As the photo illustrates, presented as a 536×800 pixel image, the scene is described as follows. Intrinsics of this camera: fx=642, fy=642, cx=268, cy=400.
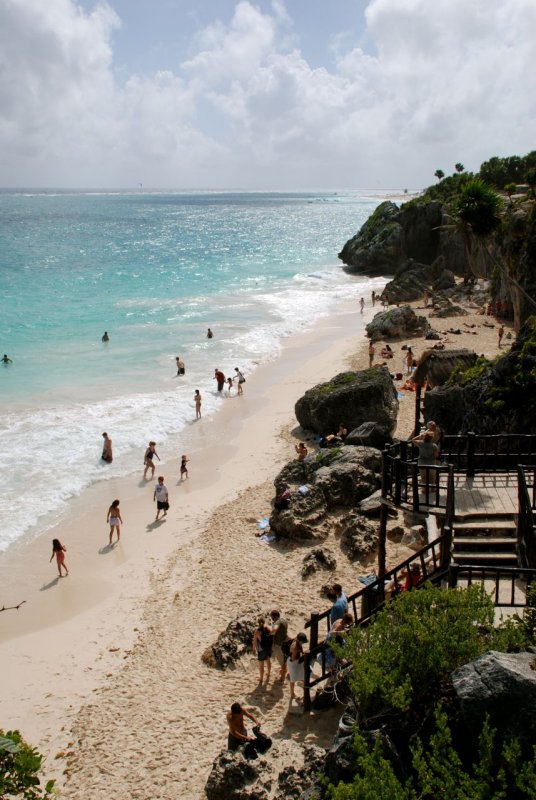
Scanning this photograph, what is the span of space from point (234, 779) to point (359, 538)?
7.63 metres

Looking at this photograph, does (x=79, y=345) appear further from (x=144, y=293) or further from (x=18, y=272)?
(x=18, y=272)

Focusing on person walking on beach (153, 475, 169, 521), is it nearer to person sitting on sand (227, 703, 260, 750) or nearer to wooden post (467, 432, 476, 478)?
wooden post (467, 432, 476, 478)

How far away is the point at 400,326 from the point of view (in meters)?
39.3

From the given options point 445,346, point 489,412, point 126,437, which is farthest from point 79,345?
point 489,412

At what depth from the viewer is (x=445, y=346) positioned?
36062mm

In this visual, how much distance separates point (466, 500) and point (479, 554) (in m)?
1.38

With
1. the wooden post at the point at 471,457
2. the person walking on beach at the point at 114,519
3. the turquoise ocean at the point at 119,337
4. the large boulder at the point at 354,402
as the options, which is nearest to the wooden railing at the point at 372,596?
the wooden post at the point at 471,457

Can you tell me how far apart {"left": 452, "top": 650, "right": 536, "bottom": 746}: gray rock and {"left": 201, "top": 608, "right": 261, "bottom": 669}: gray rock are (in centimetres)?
642

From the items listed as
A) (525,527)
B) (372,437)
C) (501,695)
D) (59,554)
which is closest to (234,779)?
(501,695)

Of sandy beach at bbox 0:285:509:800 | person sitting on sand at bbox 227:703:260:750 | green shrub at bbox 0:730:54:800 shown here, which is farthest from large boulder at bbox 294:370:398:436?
green shrub at bbox 0:730:54:800

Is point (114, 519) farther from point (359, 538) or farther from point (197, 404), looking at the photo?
point (197, 404)

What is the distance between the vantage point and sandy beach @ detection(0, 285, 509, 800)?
10289 mm

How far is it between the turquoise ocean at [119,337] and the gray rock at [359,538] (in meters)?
9.18

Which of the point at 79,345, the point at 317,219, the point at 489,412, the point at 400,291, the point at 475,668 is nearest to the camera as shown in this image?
the point at 475,668
